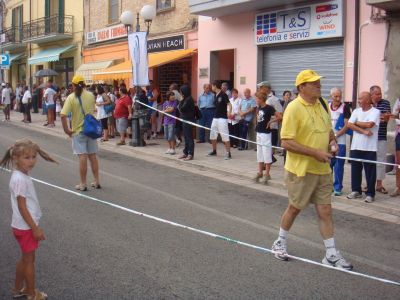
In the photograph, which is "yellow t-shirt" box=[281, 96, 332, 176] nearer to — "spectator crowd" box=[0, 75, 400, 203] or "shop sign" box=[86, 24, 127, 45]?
"spectator crowd" box=[0, 75, 400, 203]

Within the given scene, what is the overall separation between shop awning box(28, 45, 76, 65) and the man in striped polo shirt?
2111 centimetres

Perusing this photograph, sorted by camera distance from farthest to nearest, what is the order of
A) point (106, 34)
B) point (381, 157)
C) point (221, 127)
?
1. point (106, 34)
2. point (221, 127)
3. point (381, 157)

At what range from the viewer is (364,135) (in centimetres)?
794

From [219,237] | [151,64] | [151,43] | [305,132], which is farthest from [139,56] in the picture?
[305,132]

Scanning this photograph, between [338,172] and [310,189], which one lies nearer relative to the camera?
[310,189]

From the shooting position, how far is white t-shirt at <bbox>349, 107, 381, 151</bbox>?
7.84m

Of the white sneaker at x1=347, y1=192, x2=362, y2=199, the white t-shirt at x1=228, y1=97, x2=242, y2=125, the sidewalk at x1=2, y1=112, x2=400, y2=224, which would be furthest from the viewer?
the white t-shirt at x1=228, y1=97, x2=242, y2=125

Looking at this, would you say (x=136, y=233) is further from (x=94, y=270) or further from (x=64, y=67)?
(x=64, y=67)

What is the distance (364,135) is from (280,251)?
350 cm

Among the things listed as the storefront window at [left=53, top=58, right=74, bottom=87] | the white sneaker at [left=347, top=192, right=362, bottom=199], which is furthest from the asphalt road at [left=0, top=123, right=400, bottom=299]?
the storefront window at [left=53, top=58, right=74, bottom=87]

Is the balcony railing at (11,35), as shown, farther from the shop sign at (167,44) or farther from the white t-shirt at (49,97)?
the shop sign at (167,44)

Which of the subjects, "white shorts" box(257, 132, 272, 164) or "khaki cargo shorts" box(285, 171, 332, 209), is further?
"white shorts" box(257, 132, 272, 164)

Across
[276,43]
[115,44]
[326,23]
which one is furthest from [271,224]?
[115,44]

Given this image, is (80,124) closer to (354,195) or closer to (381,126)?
(354,195)
